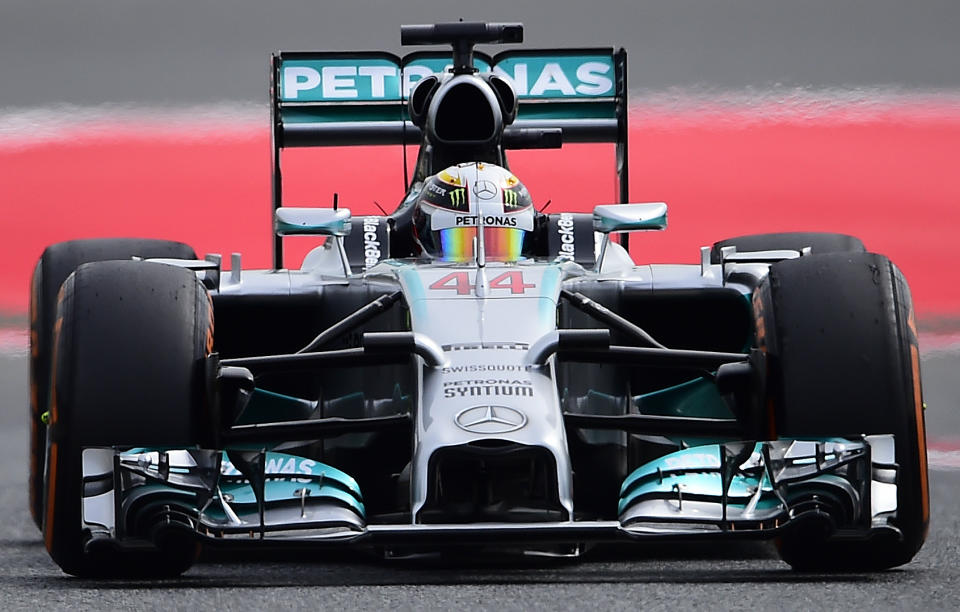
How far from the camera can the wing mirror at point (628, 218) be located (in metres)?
7.74

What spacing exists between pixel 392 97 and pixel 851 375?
18.1 ft

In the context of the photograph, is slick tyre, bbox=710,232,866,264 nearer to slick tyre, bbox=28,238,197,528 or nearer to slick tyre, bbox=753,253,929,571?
slick tyre, bbox=753,253,929,571

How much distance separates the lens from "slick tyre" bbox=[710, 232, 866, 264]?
30.2 ft

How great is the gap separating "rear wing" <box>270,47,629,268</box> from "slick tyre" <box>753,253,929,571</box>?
452 centimetres

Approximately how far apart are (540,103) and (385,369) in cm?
399

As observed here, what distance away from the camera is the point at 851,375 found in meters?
6.14

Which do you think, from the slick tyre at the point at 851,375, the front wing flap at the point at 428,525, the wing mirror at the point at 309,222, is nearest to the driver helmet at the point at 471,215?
the wing mirror at the point at 309,222

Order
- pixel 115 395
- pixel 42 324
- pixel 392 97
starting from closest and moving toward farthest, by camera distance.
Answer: pixel 115 395, pixel 42 324, pixel 392 97

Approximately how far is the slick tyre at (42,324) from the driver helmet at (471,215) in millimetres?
1696

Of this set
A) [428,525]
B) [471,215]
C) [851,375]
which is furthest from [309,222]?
[851,375]

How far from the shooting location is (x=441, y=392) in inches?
253

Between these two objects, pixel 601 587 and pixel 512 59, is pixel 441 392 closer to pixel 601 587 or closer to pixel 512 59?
pixel 601 587

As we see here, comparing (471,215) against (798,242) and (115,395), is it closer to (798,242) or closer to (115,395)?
(798,242)

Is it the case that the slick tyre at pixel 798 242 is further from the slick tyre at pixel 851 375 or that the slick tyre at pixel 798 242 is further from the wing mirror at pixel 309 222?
the slick tyre at pixel 851 375
